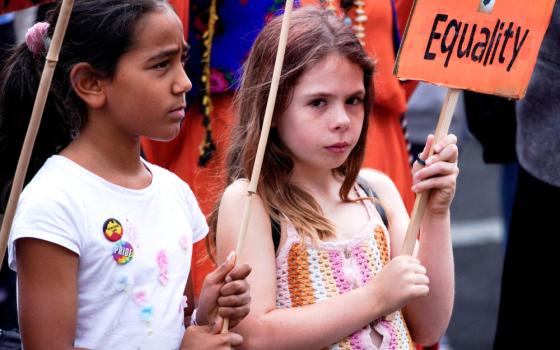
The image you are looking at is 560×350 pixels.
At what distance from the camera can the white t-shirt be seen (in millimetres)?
2143

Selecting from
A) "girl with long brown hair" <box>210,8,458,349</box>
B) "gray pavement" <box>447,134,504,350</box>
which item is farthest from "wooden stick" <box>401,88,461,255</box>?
"gray pavement" <box>447,134,504,350</box>

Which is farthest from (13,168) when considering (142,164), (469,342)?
(469,342)

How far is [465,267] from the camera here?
6.14 meters

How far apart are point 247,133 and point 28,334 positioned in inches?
26.8

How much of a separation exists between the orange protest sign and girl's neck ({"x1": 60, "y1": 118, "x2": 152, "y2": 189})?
561 mm

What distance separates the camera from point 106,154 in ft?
7.56

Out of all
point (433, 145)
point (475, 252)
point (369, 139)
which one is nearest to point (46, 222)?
point (433, 145)

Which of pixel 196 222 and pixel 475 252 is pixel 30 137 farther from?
pixel 475 252

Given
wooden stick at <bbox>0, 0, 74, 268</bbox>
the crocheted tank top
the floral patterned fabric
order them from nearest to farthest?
wooden stick at <bbox>0, 0, 74, 268</bbox> → the crocheted tank top → the floral patterned fabric

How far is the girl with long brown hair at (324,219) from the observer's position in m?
2.34

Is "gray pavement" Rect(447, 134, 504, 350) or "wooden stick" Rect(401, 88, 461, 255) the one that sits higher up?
"wooden stick" Rect(401, 88, 461, 255)

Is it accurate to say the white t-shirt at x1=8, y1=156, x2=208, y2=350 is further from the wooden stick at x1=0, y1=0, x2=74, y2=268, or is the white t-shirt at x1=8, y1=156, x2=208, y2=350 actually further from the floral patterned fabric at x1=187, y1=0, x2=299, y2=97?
the floral patterned fabric at x1=187, y1=0, x2=299, y2=97

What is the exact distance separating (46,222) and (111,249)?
136 millimetres

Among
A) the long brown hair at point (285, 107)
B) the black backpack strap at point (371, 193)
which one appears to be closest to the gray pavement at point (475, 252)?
the black backpack strap at point (371, 193)
